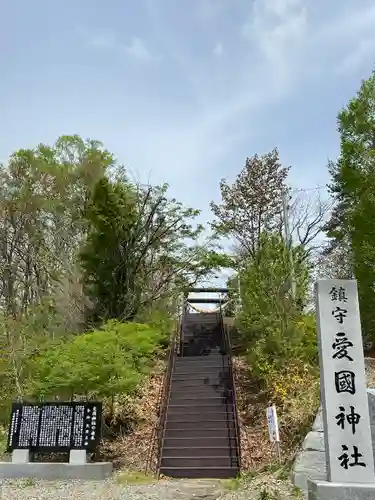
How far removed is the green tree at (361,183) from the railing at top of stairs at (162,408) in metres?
6.77

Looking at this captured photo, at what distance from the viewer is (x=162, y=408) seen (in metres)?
12.4

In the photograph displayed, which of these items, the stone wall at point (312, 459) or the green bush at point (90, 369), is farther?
the green bush at point (90, 369)

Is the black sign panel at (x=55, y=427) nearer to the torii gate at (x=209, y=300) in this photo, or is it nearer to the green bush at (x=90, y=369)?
the green bush at (x=90, y=369)

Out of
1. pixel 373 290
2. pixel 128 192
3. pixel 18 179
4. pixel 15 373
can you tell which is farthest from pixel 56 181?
pixel 373 290

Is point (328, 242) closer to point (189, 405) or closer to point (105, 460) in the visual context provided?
point (189, 405)

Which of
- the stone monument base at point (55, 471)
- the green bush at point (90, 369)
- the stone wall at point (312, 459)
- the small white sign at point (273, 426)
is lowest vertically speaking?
the stone monument base at point (55, 471)

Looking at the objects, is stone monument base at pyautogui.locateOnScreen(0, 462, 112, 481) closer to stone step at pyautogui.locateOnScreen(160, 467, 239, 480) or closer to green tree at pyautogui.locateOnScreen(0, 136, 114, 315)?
stone step at pyautogui.locateOnScreen(160, 467, 239, 480)

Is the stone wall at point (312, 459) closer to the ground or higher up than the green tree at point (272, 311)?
closer to the ground

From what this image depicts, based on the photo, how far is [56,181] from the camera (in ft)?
73.5

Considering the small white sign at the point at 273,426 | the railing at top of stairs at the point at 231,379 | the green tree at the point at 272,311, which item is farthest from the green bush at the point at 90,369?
the green tree at the point at 272,311

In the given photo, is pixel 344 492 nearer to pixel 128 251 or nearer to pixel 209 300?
pixel 128 251

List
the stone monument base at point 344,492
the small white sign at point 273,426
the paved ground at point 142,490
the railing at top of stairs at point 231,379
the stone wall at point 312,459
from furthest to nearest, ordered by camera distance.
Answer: the railing at top of stairs at point 231,379
the small white sign at point 273,426
the stone wall at point 312,459
the paved ground at point 142,490
the stone monument base at point 344,492

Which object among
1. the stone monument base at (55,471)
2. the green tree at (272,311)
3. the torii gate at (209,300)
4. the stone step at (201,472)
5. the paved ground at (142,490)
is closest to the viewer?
the paved ground at (142,490)

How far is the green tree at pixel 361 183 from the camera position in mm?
16922
